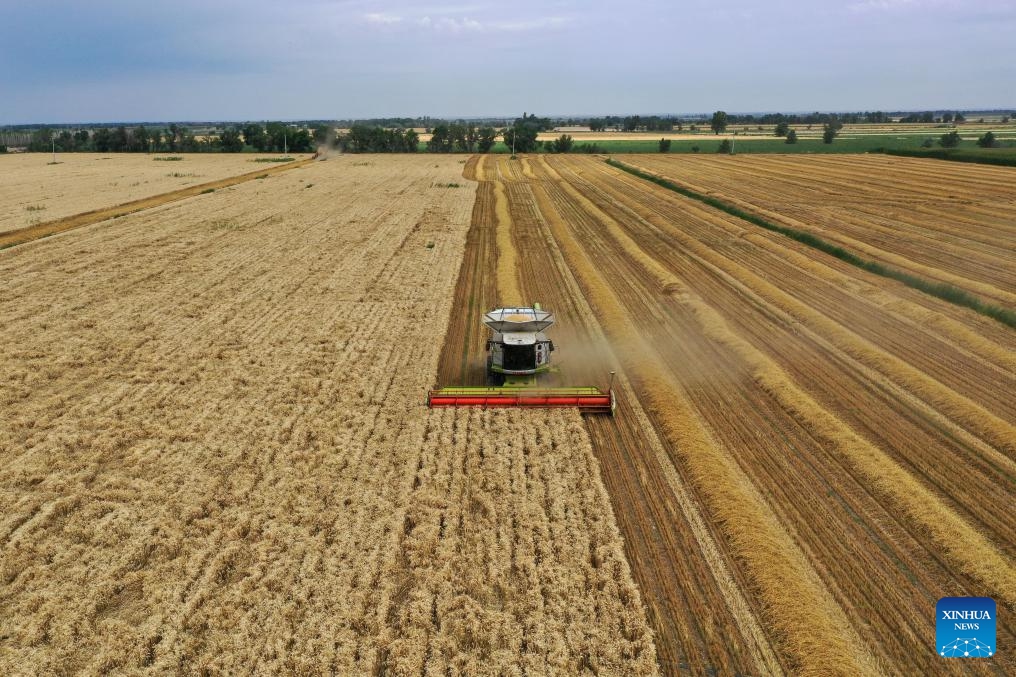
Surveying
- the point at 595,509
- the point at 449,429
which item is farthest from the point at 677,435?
the point at 449,429

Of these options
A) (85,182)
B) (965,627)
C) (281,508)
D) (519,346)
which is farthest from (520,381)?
(85,182)

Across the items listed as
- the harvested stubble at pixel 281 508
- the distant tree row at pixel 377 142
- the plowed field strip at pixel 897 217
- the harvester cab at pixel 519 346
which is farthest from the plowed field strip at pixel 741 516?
the distant tree row at pixel 377 142

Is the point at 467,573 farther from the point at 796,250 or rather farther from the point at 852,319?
the point at 796,250

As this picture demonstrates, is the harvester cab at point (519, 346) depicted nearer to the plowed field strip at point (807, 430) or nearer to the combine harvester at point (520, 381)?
the combine harvester at point (520, 381)

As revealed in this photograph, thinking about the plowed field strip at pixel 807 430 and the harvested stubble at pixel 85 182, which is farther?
the harvested stubble at pixel 85 182

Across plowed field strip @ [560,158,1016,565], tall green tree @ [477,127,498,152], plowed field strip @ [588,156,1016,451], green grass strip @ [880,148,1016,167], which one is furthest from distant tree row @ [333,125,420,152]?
plowed field strip @ [560,158,1016,565]

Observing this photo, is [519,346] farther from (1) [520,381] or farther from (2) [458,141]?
(2) [458,141]

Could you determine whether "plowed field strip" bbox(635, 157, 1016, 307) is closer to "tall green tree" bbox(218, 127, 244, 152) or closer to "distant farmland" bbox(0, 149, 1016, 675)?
"distant farmland" bbox(0, 149, 1016, 675)
